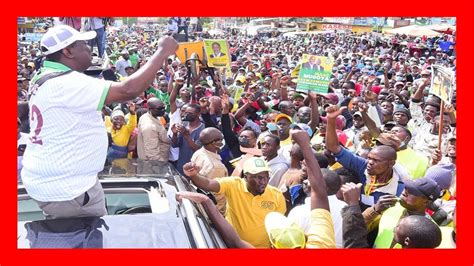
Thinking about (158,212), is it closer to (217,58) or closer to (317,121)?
(317,121)

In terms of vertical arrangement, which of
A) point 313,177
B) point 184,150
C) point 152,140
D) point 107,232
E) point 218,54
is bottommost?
point 184,150

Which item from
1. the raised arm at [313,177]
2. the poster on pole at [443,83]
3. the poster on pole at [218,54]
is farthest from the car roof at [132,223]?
the poster on pole at [218,54]

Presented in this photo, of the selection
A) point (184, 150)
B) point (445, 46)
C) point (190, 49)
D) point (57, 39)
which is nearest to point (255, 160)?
point (57, 39)

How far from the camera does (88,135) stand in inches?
99.2

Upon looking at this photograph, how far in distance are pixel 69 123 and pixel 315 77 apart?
18.9 ft

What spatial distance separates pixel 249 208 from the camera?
12.2 ft

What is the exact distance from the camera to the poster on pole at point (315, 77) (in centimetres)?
773

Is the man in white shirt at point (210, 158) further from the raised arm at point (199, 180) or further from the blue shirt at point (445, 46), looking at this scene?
the blue shirt at point (445, 46)

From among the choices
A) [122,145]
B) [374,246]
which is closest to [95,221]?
[374,246]

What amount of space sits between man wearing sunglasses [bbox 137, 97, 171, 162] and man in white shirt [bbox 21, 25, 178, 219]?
10.2ft

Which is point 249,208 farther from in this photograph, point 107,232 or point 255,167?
point 107,232

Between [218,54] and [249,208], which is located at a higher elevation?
[218,54]

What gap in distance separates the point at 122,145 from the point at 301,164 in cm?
230

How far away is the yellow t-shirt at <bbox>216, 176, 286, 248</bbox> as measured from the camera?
3664 millimetres
